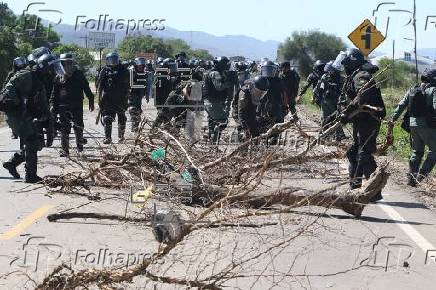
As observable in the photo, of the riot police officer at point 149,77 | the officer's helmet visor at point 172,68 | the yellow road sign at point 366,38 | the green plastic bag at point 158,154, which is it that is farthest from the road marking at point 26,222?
the riot police officer at point 149,77

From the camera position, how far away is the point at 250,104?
13.2 m

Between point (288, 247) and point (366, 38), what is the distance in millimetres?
14324

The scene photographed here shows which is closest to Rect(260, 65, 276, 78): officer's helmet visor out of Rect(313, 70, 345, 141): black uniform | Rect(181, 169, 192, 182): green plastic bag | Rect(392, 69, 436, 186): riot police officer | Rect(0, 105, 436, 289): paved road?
Rect(392, 69, 436, 186): riot police officer

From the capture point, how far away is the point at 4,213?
8.95 meters

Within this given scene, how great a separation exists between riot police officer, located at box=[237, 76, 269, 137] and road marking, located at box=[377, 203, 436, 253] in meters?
3.46

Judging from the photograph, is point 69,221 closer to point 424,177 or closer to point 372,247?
point 372,247

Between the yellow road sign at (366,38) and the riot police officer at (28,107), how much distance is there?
1140 centimetres

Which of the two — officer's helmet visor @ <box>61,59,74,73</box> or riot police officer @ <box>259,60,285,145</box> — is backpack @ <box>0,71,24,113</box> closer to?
officer's helmet visor @ <box>61,59,74,73</box>

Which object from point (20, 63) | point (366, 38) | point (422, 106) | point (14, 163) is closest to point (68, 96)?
point (20, 63)

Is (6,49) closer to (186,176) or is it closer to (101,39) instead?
(101,39)

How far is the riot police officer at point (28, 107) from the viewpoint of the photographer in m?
10.9

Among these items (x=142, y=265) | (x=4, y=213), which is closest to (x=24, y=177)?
(x=4, y=213)

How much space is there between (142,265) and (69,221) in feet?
11.9

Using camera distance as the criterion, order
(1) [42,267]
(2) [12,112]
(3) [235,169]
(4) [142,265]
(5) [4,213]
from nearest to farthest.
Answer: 1. (4) [142,265]
2. (1) [42,267]
3. (3) [235,169]
4. (5) [4,213]
5. (2) [12,112]
